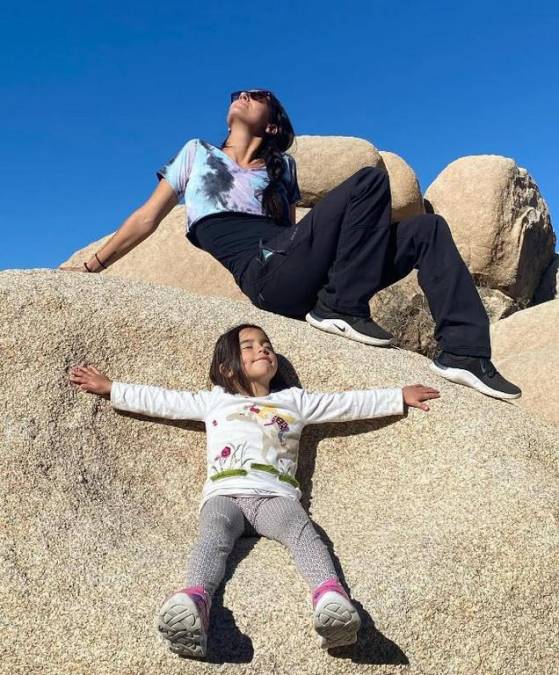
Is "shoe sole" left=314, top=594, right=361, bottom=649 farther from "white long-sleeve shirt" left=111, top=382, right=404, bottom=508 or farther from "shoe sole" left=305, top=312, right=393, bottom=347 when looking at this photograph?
"shoe sole" left=305, top=312, right=393, bottom=347

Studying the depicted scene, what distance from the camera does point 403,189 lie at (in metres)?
10.5

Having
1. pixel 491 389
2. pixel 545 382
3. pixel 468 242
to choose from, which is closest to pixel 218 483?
pixel 491 389

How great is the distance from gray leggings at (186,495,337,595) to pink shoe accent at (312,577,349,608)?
5 cm

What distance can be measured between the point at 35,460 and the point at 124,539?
547 millimetres

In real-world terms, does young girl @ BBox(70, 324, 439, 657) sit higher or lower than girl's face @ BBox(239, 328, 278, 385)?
lower

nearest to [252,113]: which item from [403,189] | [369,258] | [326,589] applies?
[369,258]

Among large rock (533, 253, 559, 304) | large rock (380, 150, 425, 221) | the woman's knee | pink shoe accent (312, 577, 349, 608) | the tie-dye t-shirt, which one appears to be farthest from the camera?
large rock (533, 253, 559, 304)

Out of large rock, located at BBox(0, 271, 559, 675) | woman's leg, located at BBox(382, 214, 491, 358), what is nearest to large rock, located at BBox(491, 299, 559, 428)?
woman's leg, located at BBox(382, 214, 491, 358)

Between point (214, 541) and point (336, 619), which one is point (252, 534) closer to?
point (214, 541)

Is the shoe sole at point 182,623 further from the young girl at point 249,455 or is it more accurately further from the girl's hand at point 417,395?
the girl's hand at point 417,395

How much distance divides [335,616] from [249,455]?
3.14 ft

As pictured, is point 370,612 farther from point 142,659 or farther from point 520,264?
point 520,264

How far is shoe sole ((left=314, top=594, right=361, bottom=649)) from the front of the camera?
8.05ft

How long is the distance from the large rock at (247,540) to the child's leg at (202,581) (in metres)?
0.13
